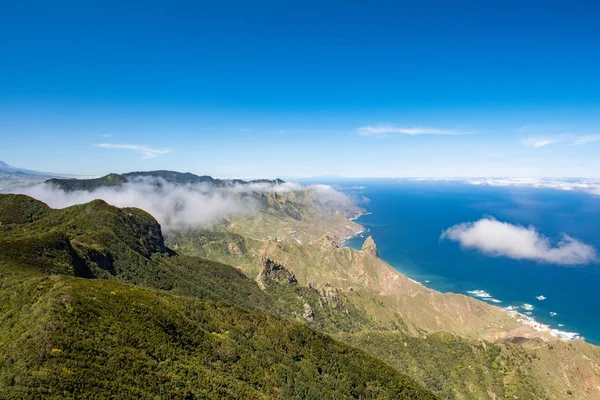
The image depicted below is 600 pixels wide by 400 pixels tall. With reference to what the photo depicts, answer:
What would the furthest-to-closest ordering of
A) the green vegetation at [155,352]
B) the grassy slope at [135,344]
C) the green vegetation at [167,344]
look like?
the green vegetation at [167,344], the grassy slope at [135,344], the green vegetation at [155,352]

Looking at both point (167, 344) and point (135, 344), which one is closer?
point (135, 344)

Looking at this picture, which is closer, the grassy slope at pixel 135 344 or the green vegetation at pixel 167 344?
the grassy slope at pixel 135 344

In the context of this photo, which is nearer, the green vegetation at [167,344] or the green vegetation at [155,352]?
the green vegetation at [155,352]

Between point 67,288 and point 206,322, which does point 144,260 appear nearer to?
point 206,322

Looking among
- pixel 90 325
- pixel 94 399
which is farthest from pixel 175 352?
pixel 94 399

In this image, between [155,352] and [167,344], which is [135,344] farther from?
[167,344]

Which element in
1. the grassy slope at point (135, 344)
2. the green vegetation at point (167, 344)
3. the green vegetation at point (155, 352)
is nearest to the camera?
the green vegetation at point (155, 352)

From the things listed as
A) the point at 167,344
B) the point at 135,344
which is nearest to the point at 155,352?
the point at 135,344

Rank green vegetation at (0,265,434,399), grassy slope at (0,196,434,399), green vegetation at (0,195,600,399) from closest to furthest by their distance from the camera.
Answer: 1. green vegetation at (0,265,434,399)
2. grassy slope at (0,196,434,399)
3. green vegetation at (0,195,600,399)
